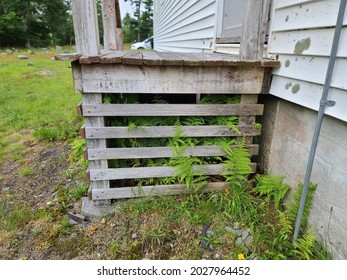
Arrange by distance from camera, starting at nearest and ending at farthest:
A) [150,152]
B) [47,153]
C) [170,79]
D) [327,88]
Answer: [327,88] → [170,79] → [150,152] → [47,153]

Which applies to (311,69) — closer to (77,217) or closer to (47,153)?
(77,217)

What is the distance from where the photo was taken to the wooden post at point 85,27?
1920 mm

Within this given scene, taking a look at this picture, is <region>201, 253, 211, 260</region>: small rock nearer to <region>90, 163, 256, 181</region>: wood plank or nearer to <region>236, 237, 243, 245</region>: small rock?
<region>236, 237, 243, 245</region>: small rock

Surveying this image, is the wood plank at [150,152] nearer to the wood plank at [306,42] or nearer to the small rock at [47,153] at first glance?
the wood plank at [306,42]

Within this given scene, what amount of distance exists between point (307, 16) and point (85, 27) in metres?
1.77

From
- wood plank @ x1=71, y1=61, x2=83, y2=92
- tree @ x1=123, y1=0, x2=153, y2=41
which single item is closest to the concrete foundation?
wood plank @ x1=71, y1=61, x2=83, y2=92

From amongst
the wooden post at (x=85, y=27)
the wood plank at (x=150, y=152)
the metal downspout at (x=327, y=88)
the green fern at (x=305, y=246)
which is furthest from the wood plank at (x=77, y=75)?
the green fern at (x=305, y=246)

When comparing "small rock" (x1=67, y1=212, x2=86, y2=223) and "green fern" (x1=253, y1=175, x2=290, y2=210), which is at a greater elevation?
"green fern" (x1=253, y1=175, x2=290, y2=210)

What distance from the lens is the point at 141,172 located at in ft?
7.95

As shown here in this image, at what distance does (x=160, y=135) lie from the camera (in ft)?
7.67

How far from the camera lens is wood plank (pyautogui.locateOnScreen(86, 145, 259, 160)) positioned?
90.0 inches

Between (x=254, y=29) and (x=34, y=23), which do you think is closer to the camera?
(x=254, y=29)

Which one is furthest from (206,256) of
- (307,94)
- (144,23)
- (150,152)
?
(144,23)

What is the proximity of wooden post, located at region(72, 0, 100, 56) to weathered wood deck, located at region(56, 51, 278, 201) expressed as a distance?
116 mm
